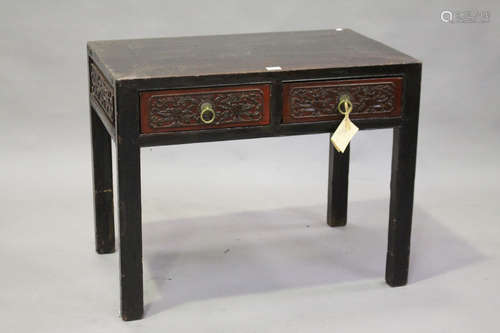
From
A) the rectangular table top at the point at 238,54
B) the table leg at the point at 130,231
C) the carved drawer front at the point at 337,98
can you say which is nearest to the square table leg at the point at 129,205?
the table leg at the point at 130,231

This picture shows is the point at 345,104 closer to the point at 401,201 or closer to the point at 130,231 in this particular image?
the point at 401,201

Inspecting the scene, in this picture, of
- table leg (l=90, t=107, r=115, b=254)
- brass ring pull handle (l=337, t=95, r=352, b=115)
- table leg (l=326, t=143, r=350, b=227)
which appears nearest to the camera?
brass ring pull handle (l=337, t=95, r=352, b=115)

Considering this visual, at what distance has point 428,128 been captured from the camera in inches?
213

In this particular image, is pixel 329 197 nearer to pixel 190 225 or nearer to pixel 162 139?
pixel 190 225

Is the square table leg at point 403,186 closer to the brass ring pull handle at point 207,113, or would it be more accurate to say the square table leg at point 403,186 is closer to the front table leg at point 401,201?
the front table leg at point 401,201

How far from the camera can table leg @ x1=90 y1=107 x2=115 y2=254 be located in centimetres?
405

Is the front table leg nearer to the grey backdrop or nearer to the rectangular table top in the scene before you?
the grey backdrop

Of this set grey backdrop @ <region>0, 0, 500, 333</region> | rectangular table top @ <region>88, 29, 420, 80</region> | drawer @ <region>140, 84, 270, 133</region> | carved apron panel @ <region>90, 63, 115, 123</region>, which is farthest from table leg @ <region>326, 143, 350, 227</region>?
carved apron panel @ <region>90, 63, 115, 123</region>

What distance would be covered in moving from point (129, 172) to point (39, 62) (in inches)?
72.1

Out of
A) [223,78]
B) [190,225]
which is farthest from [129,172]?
[190,225]

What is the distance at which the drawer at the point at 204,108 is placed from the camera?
11.3ft

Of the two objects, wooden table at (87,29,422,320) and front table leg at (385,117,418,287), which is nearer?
wooden table at (87,29,422,320)

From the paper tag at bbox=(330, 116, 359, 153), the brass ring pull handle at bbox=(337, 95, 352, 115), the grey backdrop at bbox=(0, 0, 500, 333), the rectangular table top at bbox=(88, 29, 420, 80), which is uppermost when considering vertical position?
the rectangular table top at bbox=(88, 29, 420, 80)

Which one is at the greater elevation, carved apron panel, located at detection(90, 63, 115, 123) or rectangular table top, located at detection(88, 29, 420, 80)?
rectangular table top, located at detection(88, 29, 420, 80)
